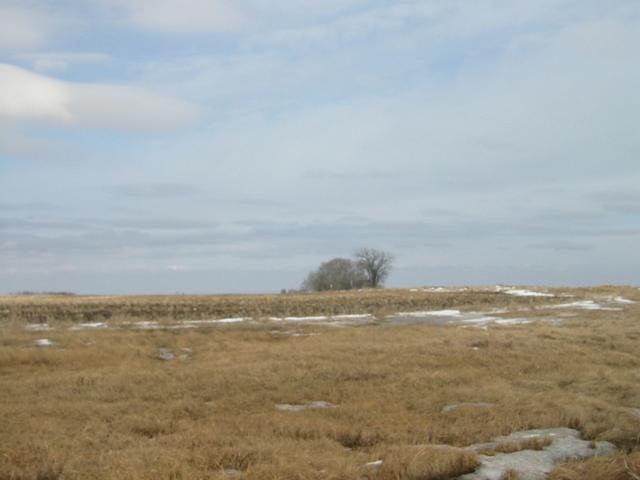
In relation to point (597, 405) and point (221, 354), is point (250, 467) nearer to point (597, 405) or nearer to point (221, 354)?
point (597, 405)

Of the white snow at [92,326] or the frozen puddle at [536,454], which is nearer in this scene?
the frozen puddle at [536,454]

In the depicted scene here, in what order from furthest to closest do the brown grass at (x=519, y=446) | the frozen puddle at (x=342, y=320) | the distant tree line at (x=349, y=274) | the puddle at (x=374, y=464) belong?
the distant tree line at (x=349, y=274) → the frozen puddle at (x=342, y=320) → the brown grass at (x=519, y=446) → the puddle at (x=374, y=464)

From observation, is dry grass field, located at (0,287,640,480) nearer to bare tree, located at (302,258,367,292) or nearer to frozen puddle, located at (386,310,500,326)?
frozen puddle, located at (386,310,500,326)

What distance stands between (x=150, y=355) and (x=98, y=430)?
43.6 ft

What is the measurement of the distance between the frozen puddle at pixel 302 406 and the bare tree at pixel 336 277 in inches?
4394

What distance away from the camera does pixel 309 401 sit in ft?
49.4

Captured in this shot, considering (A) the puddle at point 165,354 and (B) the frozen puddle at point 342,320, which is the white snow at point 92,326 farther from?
(A) the puddle at point 165,354

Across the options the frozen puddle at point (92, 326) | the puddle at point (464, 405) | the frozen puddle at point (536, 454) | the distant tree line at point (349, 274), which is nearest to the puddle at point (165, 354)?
the frozen puddle at point (92, 326)

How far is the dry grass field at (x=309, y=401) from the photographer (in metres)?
8.74

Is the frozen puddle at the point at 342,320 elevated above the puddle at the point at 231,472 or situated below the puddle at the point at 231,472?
above

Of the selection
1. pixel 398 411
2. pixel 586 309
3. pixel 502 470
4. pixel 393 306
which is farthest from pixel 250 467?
pixel 393 306

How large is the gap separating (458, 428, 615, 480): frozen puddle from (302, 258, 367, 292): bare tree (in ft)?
377

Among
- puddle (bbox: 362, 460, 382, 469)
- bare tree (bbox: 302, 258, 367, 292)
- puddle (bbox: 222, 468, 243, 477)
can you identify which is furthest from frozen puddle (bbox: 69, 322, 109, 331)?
bare tree (bbox: 302, 258, 367, 292)

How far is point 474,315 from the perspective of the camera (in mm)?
43969
